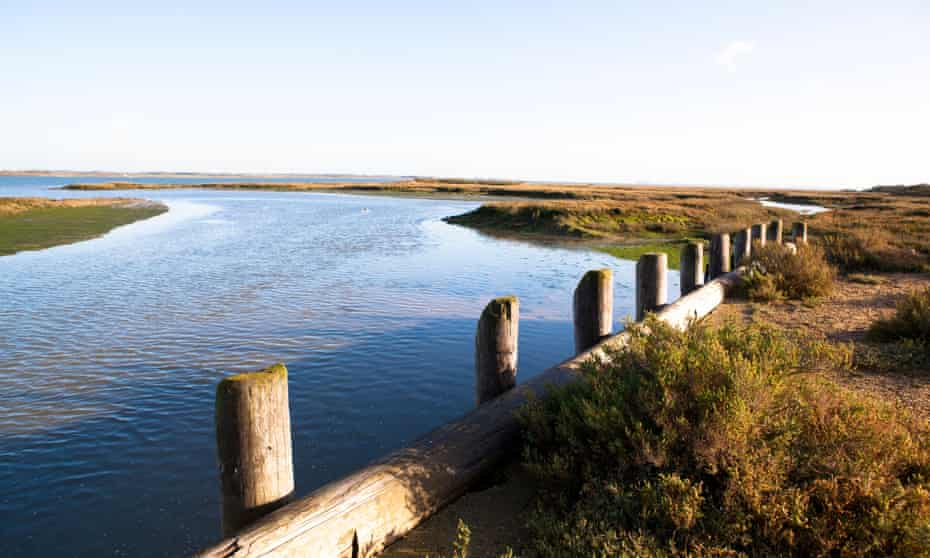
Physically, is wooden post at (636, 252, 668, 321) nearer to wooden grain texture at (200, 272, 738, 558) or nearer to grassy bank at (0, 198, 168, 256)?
wooden grain texture at (200, 272, 738, 558)

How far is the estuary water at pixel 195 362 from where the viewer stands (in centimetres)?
531

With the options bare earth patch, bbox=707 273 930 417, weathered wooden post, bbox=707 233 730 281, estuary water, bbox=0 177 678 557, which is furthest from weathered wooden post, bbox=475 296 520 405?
weathered wooden post, bbox=707 233 730 281

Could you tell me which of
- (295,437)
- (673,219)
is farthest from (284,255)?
(673,219)

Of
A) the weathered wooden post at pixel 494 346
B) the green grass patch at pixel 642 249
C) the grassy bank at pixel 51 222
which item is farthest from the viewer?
the grassy bank at pixel 51 222

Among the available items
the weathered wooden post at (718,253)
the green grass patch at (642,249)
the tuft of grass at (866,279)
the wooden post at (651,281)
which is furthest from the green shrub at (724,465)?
the green grass patch at (642,249)

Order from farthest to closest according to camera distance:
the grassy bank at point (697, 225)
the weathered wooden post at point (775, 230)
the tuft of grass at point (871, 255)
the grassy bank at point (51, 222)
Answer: the grassy bank at point (51, 222), the weathered wooden post at point (775, 230), the grassy bank at point (697, 225), the tuft of grass at point (871, 255)

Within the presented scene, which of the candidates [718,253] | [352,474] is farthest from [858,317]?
[352,474]

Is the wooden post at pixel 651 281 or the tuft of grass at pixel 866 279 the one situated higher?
the wooden post at pixel 651 281

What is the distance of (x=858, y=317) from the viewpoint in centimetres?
967

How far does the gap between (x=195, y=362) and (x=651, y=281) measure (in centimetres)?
686

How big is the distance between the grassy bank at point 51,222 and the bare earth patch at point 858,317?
23674 mm

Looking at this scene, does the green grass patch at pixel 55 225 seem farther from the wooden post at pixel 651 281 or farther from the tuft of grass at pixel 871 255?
the tuft of grass at pixel 871 255

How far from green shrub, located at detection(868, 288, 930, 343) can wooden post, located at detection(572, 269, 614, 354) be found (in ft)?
14.0

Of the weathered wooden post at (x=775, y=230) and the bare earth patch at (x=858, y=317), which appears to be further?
the weathered wooden post at (x=775, y=230)
